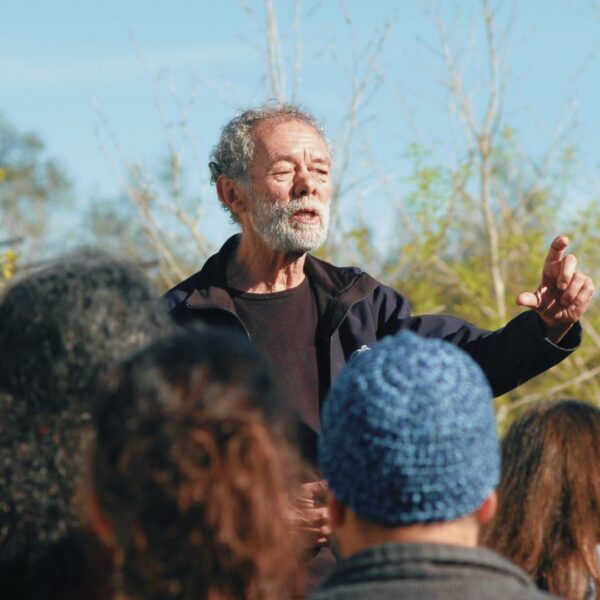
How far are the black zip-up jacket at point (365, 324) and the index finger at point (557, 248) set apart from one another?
0.24m

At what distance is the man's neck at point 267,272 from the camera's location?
171 inches

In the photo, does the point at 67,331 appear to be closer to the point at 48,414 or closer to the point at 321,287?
the point at 48,414

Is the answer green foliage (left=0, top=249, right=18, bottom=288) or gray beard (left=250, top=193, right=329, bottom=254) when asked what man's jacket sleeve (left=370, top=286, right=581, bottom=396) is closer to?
gray beard (left=250, top=193, right=329, bottom=254)

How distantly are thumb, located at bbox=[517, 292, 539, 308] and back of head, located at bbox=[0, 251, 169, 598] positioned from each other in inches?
75.8

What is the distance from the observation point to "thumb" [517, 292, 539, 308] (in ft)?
12.6

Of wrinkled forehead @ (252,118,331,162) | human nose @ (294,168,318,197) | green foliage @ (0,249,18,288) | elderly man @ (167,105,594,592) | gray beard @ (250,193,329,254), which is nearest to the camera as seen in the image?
elderly man @ (167,105,594,592)

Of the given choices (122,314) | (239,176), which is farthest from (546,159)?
(122,314)

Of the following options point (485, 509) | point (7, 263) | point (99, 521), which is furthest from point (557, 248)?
point (7, 263)

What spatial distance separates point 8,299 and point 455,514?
812 millimetres

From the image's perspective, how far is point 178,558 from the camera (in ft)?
5.84

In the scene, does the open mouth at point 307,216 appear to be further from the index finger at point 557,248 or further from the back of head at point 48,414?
the back of head at point 48,414

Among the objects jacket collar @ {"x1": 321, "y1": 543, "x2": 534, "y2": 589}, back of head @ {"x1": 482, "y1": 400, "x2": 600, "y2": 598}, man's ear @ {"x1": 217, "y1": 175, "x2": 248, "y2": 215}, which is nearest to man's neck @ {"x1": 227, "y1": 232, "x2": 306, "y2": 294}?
man's ear @ {"x1": 217, "y1": 175, "x2": 248, "y2": 215}

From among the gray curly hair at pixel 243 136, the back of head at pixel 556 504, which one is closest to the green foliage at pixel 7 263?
the gray curly hair at pixel 243 136

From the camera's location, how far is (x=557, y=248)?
12.6 ft
